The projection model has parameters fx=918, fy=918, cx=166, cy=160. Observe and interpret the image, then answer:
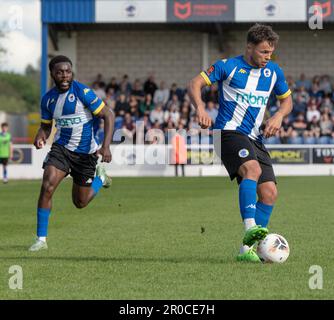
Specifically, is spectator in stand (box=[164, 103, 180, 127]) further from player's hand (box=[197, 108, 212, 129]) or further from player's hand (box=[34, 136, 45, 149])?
player's hand (box=[197, 108, 212, 129])

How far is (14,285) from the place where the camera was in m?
7.31

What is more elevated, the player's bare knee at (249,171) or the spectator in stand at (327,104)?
the spectator in stand at (327,104)

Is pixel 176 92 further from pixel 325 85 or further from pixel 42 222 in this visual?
pixel 42 222

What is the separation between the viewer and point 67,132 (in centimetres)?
1089

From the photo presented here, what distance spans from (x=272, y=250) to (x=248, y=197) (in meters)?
0.55

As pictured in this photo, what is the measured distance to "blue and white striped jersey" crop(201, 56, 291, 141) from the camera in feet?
29.6

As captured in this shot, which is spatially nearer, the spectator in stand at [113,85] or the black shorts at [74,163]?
the black shorts at [74,163]

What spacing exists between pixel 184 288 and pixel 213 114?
2608 centimetres

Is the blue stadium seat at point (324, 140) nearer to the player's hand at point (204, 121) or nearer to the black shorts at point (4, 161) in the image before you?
the black shorts at point (4, 161)

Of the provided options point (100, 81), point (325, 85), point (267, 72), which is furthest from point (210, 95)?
point (267, 72)

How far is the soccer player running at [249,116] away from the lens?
879 cm

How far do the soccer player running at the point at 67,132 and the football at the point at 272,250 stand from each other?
7.59ft

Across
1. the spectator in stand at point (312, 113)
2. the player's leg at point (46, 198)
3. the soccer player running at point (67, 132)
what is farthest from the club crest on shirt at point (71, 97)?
the spectator in stand at point (312, 113)
